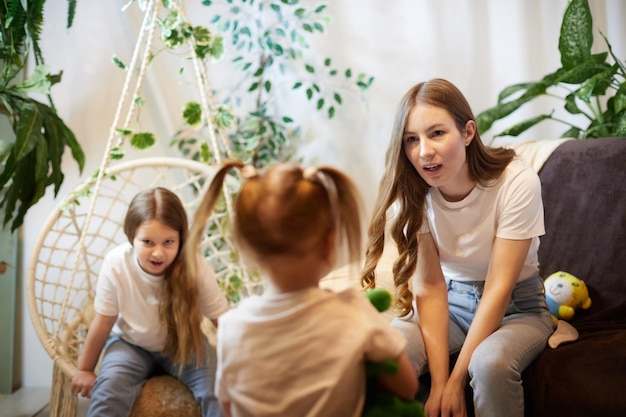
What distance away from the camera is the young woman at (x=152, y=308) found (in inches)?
70.9

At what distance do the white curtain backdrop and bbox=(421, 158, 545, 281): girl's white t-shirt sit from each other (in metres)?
0.96

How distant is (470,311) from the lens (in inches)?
68.6

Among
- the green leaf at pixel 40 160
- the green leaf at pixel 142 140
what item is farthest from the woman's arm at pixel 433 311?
the green leaf at pixel 40 160

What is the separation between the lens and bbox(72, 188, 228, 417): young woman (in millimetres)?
1802

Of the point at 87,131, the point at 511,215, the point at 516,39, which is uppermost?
the point at 516,39

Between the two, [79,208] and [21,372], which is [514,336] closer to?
[79,208]

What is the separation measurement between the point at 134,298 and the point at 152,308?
A: 6 centimetres

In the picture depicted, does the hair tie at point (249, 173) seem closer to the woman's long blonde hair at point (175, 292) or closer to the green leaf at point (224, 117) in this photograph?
the woman's long blonde hair at point (175, 292)

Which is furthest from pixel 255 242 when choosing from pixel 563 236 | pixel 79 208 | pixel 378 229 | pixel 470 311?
pixel 79 208

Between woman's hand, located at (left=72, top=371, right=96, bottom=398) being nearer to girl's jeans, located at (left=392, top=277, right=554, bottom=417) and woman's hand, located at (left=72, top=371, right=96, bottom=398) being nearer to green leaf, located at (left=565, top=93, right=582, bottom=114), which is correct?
girl's jeans, located at (left=392, top=277, right=554, bottom=417)

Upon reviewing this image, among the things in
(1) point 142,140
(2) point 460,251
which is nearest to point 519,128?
(2) point 460,251

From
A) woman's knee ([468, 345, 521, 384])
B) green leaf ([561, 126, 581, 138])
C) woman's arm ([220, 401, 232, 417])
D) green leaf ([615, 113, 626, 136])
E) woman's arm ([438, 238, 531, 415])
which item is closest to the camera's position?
woman's arm ([220, 401, 232, 417])

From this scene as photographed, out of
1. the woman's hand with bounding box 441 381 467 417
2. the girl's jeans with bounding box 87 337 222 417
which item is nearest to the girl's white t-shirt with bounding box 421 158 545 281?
the woman's hand with bounding box 441 381 467 417

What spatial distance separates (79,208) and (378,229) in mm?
1311
